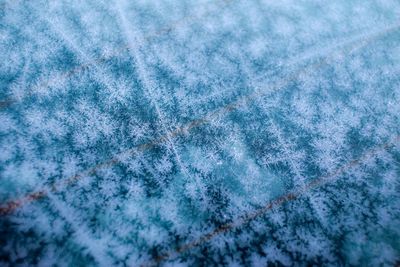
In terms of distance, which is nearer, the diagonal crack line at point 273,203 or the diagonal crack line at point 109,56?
the diagonal crack line at point 273,203

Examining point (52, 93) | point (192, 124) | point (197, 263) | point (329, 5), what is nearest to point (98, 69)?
point (52, 93)

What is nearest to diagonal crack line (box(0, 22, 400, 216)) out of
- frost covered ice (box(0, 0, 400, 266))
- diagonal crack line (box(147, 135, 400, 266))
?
frost covered ice (box(0, 0, 400, 266))

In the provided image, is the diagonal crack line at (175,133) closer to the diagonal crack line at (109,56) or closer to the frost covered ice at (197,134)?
the frost covered ice at (197,134)

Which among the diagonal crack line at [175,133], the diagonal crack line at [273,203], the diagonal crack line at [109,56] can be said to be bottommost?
the diagonal crack line at [273,203]

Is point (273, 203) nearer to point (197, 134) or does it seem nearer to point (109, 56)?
point (197, 134)

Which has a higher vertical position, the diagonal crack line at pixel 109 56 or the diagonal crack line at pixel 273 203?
the diagonal crack line at pixel 109 56

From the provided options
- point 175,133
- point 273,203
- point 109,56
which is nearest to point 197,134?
point 175,133

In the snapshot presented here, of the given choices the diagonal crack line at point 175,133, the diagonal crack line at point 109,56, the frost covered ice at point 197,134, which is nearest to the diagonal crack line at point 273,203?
the frost covered ice at point 197,134

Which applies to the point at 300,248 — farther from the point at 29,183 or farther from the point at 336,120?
the point at 29,183

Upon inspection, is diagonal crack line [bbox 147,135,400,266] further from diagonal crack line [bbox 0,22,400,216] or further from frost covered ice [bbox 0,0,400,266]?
diagonal crack line [bbox 0,22,400,216]
